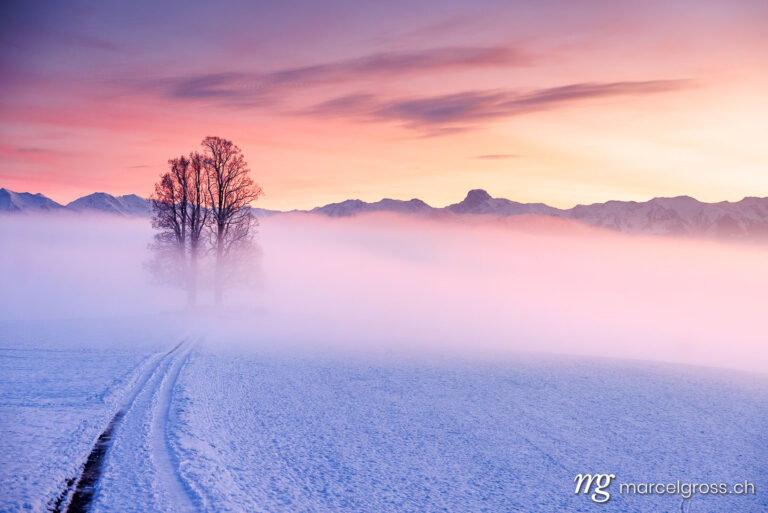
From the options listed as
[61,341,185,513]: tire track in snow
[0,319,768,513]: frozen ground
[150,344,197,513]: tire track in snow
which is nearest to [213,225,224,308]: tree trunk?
[0,319,768,513]: frozen ground

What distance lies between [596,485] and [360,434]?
5.57 metres

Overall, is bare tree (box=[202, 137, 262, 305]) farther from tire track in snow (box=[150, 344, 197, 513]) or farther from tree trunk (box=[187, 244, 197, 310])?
tire track in snow (box=[150, 344, 197, 513])

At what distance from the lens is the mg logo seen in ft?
32.0

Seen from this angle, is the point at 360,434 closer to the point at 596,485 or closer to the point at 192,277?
the point at 596,485

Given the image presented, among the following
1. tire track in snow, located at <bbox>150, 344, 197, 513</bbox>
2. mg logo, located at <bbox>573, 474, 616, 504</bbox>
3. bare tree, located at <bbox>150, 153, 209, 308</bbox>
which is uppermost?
bare tree, located at <bbox>150, 153, 209, 308</bbox>

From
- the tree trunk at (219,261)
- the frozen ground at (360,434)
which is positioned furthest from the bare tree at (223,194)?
the frozen ground at (360,434)

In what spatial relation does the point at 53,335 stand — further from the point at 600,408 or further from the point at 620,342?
the point at 620,342

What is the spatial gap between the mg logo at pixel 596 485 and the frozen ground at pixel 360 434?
223 millimetres

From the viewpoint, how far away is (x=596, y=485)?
10.2 metres

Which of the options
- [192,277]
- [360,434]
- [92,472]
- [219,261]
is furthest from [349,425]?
[192,277]

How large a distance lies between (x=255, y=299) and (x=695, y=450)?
6736 cm

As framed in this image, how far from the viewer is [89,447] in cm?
1052

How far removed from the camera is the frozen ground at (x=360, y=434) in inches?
359

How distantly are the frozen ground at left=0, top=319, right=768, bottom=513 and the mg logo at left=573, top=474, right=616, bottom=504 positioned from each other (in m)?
0.22
